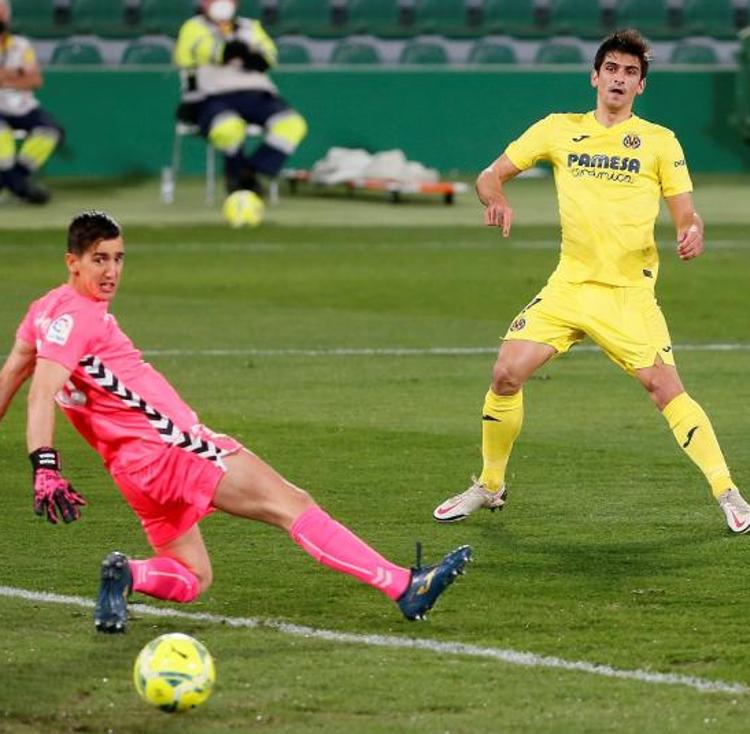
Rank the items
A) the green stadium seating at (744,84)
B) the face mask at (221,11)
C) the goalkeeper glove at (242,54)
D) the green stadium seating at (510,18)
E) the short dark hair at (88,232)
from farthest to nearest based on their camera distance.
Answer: the green stadium seating at (510,18)
the green stadium seating at (744,84)
the goalkeeper glove at (242,54)
the face mask at (221,11)
the short dark hair at (88,232)

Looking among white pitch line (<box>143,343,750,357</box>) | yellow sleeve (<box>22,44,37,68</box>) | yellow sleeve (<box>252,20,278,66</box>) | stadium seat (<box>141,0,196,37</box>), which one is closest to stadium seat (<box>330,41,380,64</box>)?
stadium seat (<box>141,0,196,37</box>)

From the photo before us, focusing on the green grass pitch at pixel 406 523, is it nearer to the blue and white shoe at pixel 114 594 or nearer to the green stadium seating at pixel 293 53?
the blue and white shoe at pixel 114 594

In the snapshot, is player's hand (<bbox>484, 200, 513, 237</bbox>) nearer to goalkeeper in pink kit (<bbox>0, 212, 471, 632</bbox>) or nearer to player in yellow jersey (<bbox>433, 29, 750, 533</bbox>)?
player in yellow jersey (<bbox>433, 29, 750, 533</bbox>)

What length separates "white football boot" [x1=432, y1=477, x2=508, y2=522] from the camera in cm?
865

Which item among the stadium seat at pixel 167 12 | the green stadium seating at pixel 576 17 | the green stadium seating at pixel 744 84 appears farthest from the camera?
the green stadium seating at pixel 576 17

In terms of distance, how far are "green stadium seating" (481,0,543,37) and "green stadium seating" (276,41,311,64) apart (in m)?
2.81

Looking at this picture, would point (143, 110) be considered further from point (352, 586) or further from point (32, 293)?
point (352, 586)

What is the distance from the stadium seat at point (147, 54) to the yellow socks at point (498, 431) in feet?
65.3

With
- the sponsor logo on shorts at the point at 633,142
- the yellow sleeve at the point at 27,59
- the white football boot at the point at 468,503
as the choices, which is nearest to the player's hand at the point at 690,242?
the sponsor logo on shorts at the point at 633,142

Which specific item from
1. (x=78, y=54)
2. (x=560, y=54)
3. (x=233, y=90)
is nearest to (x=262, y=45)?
(x=233, y=90)

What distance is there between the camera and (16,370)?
260 inches

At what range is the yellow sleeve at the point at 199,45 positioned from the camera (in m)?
22.8

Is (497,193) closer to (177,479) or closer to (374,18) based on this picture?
(177,479)

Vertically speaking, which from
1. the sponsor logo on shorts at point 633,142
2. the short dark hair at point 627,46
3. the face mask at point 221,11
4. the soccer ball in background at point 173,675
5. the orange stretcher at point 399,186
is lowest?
the orange stretcher at point 399,186
